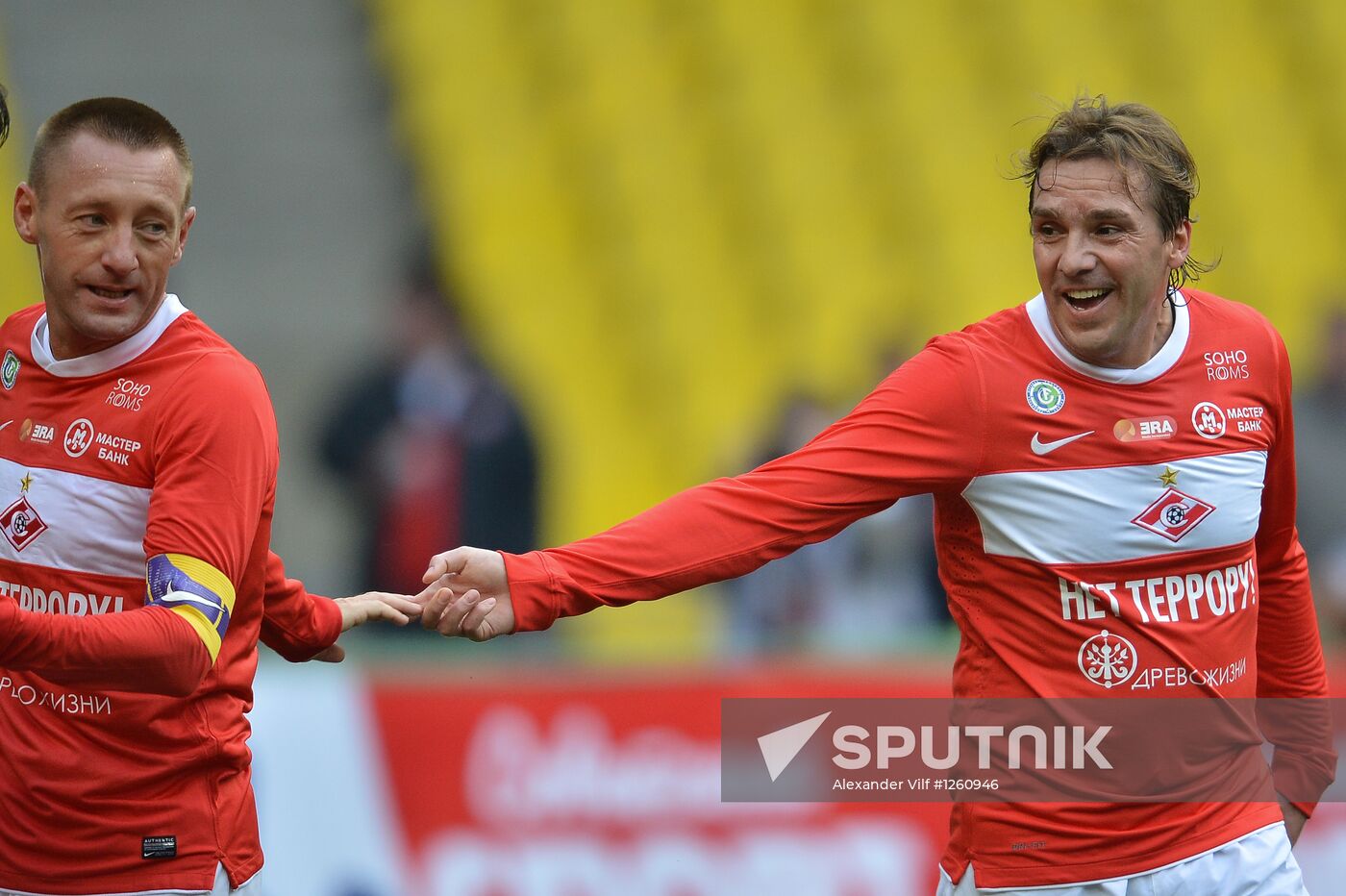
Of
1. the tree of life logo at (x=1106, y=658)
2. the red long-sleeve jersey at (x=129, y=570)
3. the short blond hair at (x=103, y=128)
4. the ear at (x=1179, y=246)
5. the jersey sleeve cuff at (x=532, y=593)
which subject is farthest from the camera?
the ear at (x=1179, y=246)

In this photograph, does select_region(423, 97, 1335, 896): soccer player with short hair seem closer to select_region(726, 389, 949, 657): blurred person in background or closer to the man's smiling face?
the man's smiling face

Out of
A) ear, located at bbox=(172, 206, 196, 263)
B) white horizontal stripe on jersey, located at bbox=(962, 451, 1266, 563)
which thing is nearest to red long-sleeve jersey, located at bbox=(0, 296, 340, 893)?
ear, located at bbox=(172, 206, 196, 263)

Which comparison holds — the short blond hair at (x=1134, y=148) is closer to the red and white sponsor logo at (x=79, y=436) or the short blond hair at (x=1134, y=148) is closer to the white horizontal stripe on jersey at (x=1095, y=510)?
the white horizontal stripe on jersey at (x=1095, y=510)

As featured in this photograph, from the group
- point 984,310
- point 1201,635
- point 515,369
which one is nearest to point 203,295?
point 515,369

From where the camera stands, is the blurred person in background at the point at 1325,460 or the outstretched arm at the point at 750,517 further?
the blurred person in background at the point at 1325,460

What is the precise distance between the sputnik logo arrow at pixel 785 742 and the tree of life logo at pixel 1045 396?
2.67 m

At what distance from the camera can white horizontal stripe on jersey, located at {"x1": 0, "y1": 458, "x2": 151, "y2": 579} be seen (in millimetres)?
3480

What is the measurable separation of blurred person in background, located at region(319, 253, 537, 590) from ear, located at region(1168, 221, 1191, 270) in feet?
15.6

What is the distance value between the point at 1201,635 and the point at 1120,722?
0.86ft

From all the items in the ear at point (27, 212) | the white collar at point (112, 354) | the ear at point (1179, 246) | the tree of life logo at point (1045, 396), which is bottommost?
the tree of life logo at point (1045, 396)

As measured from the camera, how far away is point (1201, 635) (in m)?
3.76

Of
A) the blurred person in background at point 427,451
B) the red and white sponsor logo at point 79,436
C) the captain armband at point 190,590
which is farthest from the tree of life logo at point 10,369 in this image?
the blurred person in background at point 427,451

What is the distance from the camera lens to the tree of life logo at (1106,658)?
373cm

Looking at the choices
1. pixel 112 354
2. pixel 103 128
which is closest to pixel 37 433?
pixel 112 354
